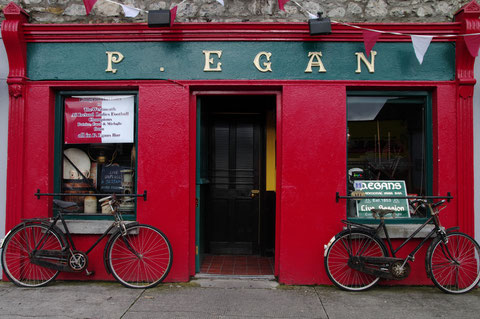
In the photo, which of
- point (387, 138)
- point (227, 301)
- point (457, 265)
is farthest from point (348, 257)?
point (387, 138)

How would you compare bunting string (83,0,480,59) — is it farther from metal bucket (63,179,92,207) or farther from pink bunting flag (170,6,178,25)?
metal bucket (63,179,92,207)

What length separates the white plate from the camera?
539 cm

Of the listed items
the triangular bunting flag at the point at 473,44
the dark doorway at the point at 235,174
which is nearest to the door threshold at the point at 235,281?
the dark doorway at the point at 235,174

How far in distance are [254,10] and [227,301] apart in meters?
4.11

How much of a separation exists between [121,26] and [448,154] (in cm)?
506

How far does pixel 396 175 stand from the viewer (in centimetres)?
529

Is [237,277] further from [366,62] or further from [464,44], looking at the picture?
[464,44]

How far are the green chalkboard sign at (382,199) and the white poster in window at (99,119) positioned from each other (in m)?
3.58

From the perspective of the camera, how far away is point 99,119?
17.5ft

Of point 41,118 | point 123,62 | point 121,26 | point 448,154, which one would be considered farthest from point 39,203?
point 448,154

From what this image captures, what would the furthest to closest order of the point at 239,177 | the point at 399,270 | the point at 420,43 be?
the point at 239,177 → the point at 420,43 → the point at 399,270

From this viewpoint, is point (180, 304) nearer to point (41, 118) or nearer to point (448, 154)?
point (41, 118)

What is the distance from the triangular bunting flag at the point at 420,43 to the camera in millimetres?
4648

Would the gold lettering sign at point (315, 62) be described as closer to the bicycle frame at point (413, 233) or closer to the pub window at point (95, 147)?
the bicycle frame at point (413, 233)
